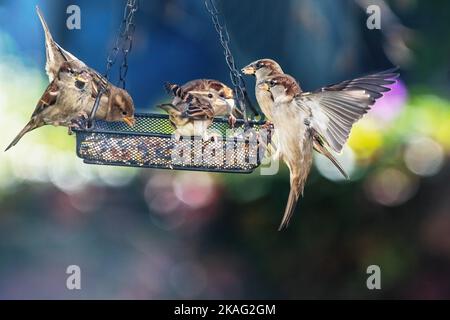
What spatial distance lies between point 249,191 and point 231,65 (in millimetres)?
762

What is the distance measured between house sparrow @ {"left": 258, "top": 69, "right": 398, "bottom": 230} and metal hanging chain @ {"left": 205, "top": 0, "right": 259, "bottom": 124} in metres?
0.18

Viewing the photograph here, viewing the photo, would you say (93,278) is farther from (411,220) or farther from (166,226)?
(411,220)

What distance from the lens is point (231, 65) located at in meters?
3.98

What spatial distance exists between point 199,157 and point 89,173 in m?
1.38

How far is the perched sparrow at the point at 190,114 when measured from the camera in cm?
308

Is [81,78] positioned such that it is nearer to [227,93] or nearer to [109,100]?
[109,100]

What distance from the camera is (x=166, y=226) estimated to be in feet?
14.6

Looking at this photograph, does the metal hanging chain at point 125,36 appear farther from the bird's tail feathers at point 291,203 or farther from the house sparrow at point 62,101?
the bird's tail feathers at point 291,203

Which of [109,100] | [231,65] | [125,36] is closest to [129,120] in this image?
[109,100]

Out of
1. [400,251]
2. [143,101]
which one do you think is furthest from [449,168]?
[143,101]

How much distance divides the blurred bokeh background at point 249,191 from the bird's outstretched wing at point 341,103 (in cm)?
70

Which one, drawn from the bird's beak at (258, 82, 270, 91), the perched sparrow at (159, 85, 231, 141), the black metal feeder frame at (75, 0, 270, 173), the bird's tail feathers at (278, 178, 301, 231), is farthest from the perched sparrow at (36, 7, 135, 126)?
the bird's tail feathers at (278, 178, 301, 231)

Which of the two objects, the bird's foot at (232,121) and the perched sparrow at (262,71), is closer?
the bird's foot at (232,121)

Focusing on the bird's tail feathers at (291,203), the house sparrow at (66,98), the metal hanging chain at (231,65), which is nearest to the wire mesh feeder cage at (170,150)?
the metal hanging chain at (231,65)
